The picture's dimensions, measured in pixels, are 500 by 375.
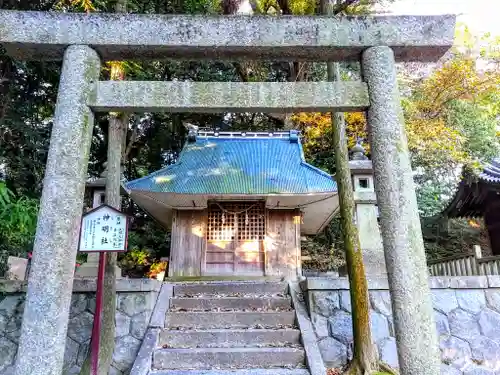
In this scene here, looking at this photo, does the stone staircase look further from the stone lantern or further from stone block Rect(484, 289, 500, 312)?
stone block Rect(484, 289, 500, 312)

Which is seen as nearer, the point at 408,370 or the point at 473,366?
the point at 408,370

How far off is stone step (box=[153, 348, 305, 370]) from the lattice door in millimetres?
4300

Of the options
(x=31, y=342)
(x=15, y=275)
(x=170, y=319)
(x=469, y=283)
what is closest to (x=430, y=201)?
(x=469, y=283)

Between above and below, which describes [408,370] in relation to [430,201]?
below

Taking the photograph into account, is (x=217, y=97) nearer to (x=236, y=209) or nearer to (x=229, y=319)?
(x=229, y=319)

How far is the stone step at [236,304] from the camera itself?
5.75 metres

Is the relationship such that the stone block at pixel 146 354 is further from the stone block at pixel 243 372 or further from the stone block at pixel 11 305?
the stone block at pixel 11 305

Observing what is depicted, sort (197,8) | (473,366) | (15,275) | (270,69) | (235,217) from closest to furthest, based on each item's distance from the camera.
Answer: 1. (473,366)
2. (15,275)
3. (235,217)
4. (197,8)
5. (270,69)

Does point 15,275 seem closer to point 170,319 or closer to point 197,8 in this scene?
point 170,319

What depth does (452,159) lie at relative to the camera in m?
11.1

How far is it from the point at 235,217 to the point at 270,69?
10.5 metres

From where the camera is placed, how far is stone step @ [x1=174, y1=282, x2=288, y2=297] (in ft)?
20.3

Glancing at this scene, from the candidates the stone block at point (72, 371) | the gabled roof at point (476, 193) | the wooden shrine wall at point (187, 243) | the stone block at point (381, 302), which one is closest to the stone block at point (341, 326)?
the stone block at point (381, 302)

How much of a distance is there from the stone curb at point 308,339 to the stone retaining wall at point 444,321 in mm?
139
